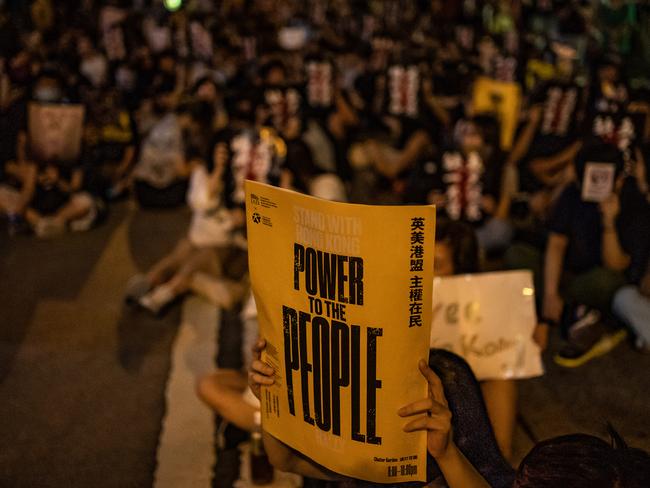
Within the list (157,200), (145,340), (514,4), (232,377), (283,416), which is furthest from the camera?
(514,4)

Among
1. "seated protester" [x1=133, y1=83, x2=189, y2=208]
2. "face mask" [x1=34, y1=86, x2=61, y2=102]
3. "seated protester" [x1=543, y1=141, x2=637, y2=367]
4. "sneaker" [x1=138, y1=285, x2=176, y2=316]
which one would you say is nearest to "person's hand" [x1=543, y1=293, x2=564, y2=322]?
"seated protester" [x1=543, y1=141, x2=637, y2=367]

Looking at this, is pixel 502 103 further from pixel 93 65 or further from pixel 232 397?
pixel 93 65

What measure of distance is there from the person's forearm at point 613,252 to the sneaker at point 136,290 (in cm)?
277

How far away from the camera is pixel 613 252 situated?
378 cm

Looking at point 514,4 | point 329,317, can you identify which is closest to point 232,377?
point 329,317

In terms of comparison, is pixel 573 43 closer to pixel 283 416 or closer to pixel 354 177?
pixel 354 177

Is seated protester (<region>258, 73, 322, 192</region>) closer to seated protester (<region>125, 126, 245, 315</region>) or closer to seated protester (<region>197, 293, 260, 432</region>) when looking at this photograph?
seated protester (<region>125, 126, 245, 315</region>)

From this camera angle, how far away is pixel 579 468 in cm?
144

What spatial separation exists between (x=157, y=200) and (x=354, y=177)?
2.18m

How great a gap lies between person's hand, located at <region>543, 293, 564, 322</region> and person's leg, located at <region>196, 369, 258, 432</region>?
67.7 inches

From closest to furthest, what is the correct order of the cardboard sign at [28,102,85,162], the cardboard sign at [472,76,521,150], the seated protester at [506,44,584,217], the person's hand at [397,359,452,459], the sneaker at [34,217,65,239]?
the person's hand at [397,359,452,459]
the sneaker at [34,217,65,239]
the cardboard sign at [28,102,85,162]
the seated protester at [506,44,584,217]
the cardboard sign at [472,76,521,150]

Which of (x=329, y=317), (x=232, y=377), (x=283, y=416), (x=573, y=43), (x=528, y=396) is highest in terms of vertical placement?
(x=573, y=43)

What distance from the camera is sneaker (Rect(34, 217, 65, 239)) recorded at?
5727 mm

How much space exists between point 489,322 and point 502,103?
14.3ft
